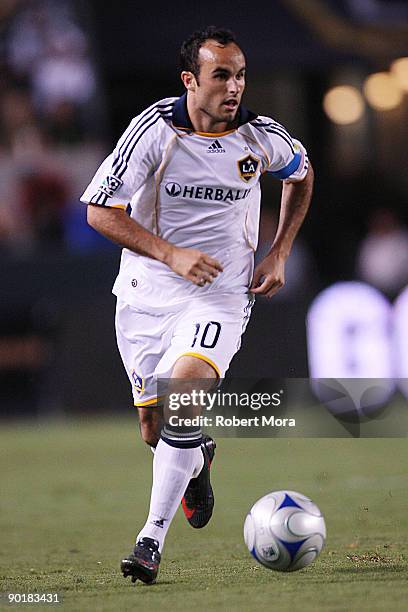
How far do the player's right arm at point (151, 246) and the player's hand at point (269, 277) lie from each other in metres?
0.46

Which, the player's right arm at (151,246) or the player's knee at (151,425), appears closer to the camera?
the player's right arm at (151,246)

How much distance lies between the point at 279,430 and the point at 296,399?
0.72 feet

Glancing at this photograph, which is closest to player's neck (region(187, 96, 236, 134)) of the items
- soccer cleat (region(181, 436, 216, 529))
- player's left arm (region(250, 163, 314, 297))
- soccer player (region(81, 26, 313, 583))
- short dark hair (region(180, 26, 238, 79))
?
soccer player (region(81, 26, 313, 583))

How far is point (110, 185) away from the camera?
510cm

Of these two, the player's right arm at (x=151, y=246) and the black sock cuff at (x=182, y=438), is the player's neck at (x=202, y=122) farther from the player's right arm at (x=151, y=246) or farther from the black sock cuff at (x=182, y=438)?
the black sock cuff at (x=182, y=438)

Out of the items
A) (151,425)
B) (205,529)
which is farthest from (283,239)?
(205,529)

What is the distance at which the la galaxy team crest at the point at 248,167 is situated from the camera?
17.5 feet

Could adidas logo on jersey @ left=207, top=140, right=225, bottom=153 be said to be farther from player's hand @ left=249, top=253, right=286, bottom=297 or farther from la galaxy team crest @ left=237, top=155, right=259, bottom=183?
player's hand @ left=249, top=253, right=286, bottom=297

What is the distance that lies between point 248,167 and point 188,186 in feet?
0.92

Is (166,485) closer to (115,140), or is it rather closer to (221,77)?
(221,77)

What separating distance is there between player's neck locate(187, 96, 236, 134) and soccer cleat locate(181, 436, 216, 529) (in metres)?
1.51

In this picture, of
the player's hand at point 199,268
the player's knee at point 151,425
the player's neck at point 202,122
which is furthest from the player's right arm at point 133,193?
the player's knee at point 151,425

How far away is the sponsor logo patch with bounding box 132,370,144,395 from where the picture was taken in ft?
18.2

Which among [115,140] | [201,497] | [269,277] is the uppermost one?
[269,277]
